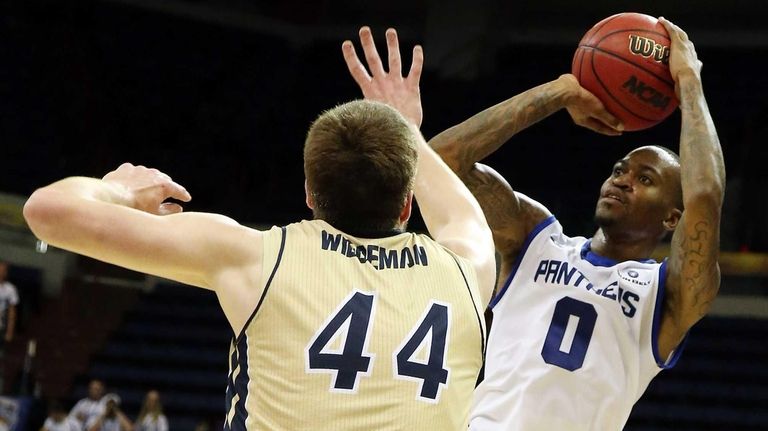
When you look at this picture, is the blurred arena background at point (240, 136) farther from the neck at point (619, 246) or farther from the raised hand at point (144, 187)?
the raised hand at point (144, 187)

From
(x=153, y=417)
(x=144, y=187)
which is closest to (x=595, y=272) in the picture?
(x=144, y=187)

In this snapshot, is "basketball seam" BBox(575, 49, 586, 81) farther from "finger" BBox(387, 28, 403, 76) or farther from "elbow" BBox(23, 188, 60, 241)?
"elbow" BBox(23, 188, 60, 241)

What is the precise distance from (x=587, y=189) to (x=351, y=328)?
14241 millimetres

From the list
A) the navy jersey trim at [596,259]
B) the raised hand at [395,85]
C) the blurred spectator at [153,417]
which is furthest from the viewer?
the blurred spectator at [153,417]

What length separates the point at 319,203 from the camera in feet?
7.22

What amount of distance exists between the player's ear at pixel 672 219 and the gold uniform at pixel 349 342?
2248 mm

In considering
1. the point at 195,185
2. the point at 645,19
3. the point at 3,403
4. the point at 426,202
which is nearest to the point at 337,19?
the point at 195,185

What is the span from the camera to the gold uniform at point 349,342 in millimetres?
2055

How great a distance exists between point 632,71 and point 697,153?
385 mm

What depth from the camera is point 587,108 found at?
407cm

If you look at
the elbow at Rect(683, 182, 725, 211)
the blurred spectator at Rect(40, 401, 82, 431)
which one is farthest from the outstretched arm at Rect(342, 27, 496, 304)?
the blurred spectator at Rect(40, 401, 82, 431)

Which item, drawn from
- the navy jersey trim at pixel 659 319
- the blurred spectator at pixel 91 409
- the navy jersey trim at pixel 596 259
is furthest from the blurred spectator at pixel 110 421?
the navy jersey trim at pixel 659 319

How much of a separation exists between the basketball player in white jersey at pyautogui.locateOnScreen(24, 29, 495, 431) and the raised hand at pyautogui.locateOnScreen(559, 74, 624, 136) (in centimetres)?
196

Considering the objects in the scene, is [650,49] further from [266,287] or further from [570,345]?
[266,287]
